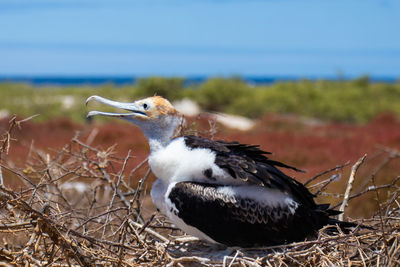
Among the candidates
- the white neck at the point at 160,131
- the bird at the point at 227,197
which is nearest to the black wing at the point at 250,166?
the bird at the point at 227,197

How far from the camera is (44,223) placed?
2.76m

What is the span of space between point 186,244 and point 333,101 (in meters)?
17.8

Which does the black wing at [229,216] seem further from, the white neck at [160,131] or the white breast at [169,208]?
the white neck at [160,131]

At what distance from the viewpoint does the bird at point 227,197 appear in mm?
3176

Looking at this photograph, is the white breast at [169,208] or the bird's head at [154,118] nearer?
the white breast at [169,208]

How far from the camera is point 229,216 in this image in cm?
319

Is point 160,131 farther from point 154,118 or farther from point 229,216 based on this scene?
point 229,216

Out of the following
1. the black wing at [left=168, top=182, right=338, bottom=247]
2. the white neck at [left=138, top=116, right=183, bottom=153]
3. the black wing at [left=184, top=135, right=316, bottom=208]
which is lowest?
the black wing at [left=168, top=182, right=338, bottom=247]

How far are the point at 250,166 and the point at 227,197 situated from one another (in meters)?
0.21

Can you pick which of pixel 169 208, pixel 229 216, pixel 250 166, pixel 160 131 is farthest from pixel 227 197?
pixel 160 131

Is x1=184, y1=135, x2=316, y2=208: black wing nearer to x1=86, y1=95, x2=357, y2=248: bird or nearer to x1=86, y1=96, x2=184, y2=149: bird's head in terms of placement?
x1=86, y1=95, x2=357, y2=248: bird

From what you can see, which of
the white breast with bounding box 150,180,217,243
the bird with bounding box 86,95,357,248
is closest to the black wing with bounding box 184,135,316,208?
the bird with bounding box 86,95,357,248

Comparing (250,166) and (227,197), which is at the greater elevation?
(250,166)

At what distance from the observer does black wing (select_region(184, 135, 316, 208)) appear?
3.16 metres
